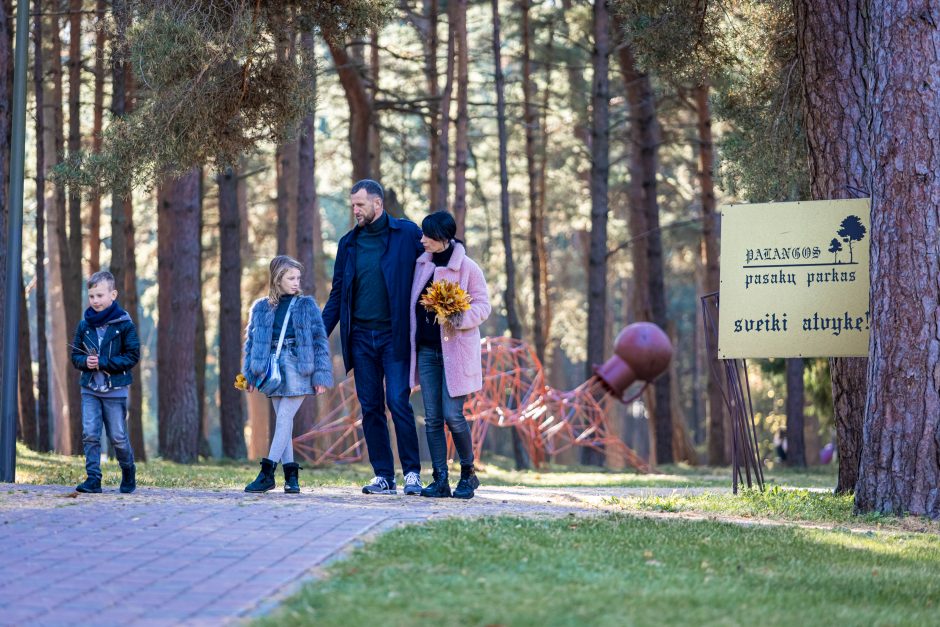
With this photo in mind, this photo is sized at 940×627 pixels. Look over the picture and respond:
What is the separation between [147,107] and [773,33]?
686 cm

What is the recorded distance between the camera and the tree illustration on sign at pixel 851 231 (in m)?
10.4

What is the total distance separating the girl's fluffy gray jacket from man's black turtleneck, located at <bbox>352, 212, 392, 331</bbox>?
32cm

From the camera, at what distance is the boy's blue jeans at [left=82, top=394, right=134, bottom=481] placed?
9727mm

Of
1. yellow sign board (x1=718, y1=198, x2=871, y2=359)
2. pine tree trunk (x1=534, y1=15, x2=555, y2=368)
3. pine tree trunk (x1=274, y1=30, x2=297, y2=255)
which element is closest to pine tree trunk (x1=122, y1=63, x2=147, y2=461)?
pine tree trunk (x1=274, y1=30, x2=297, y2=255)

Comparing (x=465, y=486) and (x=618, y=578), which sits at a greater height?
(x=465, y=486)

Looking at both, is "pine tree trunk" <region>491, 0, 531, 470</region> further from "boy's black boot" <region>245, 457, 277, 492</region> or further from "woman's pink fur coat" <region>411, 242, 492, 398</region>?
"woman's pink fur coat" <region>411, 242, 492, 398</region>

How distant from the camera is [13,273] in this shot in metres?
11.6

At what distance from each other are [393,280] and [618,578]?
3911 mm

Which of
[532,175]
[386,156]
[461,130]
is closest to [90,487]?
Answer: [461,130]

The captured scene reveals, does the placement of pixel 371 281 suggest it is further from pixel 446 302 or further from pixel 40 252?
pixel 40 252

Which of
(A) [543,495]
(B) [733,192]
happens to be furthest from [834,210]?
(B) [733,192]

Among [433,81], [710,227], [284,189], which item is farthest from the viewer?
[433,81]

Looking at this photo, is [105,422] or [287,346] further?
[105,422]

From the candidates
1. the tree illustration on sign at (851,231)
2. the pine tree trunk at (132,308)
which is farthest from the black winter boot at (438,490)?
the pine tree trunk at (132,308)
